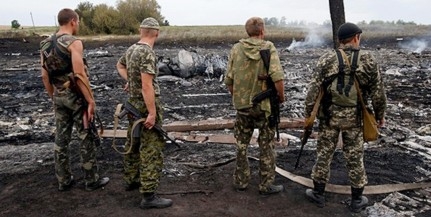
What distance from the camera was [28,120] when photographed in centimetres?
863

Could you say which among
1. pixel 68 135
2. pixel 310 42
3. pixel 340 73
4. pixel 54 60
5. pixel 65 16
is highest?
pixel 65 16

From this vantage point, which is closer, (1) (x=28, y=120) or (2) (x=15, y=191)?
(2) (x=15, y=191)

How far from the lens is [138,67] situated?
4262 mm

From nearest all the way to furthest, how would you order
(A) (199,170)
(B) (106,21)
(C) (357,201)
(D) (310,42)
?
(C) (357,201), (A) (199,170), (D) (310,42), (B) (106,21)

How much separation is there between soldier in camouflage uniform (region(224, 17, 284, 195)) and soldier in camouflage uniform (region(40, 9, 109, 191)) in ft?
5.58

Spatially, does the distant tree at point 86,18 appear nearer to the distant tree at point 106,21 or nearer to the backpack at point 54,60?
the distant tree at point 106,21

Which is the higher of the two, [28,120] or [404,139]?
[28,120]

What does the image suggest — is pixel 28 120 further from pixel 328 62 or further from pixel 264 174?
pixel 328 62

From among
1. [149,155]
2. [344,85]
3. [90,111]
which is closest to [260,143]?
[344,85]

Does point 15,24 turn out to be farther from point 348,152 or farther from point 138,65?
point 348,152

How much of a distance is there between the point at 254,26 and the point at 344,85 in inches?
45.7

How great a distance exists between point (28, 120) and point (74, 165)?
11.6ft

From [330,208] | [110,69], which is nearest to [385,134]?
[330,208]

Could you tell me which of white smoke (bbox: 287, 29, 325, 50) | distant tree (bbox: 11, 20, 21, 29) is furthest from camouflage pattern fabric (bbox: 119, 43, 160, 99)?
distant tree (bbox: 11, 20, 21, 29)
